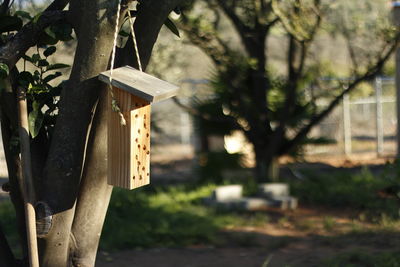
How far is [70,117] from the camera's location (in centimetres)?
320

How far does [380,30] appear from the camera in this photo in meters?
8.18

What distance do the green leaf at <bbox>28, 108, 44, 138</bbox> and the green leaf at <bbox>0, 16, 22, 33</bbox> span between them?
475 millimetres

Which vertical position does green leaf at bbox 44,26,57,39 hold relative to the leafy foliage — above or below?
above

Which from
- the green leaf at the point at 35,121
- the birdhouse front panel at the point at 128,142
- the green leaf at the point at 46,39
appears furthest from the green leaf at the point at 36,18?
the birdhouse front panel at the point at 128,142

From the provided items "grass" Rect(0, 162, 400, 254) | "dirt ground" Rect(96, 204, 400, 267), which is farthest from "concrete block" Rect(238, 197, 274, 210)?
"dirt ground" Rect(96, 204, 400, 267)

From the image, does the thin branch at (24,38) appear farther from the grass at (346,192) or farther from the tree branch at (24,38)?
the grass at (346,192)

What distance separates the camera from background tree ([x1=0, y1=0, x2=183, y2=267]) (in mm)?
3123

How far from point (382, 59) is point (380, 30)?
1.19 feet

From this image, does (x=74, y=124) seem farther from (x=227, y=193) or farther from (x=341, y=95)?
(x=341, y=95)

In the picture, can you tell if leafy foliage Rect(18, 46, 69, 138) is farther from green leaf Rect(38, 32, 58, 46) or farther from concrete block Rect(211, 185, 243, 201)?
concrete block Rect(211, 185, 243, 201)

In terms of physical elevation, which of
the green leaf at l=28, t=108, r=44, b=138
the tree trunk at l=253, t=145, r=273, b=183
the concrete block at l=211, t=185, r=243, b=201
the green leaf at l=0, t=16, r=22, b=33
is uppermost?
the green leaf at l=0, t=16, r=22, b=33

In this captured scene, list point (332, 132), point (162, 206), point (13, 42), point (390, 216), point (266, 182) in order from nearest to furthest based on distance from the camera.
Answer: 1. point (13, 42)
2. point (390, 216)
3. point (162, 206)
4. point (266, 182)
5. point (332, 132)

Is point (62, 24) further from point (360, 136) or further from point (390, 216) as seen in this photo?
point (360, 136)

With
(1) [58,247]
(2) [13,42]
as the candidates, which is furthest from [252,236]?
(2) [13,42]
